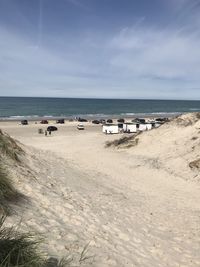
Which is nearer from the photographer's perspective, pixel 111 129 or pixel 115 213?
pixel 115 213

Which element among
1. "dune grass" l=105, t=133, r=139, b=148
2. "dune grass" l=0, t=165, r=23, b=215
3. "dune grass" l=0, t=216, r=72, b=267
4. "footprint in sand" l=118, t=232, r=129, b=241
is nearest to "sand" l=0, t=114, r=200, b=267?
"footprint in sand" l=118, t=232, r=129, b=241

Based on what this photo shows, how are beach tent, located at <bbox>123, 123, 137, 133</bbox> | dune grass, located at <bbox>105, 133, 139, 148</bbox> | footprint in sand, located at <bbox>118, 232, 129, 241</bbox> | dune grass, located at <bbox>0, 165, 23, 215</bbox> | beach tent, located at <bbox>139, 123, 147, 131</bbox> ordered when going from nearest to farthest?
1. dune grass, located at <bbox>0, 165, 23, 215</bbox>
2. footprint in sand, located at <bbox>118, 232, 129, 241</bbox>
3. dune grass, located at <bbox>105, 133, 139, 148</bbox>
4. beach tent, located at <bbox>123, 123, 137, 133</bbox>
5. beach tent, located at <bbox>139, 123, 147, 131</bbox>

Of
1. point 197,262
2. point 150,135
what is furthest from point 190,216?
point 150,135

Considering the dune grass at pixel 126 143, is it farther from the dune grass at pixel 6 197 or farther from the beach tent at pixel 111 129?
the dune grass at pixel 6 197

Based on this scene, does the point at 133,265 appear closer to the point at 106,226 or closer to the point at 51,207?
the point at 106,226

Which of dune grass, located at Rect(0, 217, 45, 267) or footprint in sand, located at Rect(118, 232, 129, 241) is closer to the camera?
dune grass, located at Rect(0, 217, 45, 267)

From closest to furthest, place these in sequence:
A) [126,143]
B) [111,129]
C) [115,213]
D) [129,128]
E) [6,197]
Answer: [6,197] < [115,213] < [126,143] < [111,129] < [129,128]

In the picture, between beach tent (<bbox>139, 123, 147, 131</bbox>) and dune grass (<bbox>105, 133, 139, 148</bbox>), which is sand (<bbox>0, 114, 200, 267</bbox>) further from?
beach tent (<bbox>139, 123, 147, 131</bbox>)

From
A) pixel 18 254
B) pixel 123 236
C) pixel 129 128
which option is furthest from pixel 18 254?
pixel 129 128

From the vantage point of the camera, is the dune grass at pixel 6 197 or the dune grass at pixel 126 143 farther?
the dune grass at pixel 126 143

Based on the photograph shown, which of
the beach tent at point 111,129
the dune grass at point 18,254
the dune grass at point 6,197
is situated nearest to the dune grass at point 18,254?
the dune grass at point 18,254

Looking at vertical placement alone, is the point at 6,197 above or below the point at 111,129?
above

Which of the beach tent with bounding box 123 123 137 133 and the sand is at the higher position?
the sand

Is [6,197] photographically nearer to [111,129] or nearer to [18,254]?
[18,254]
